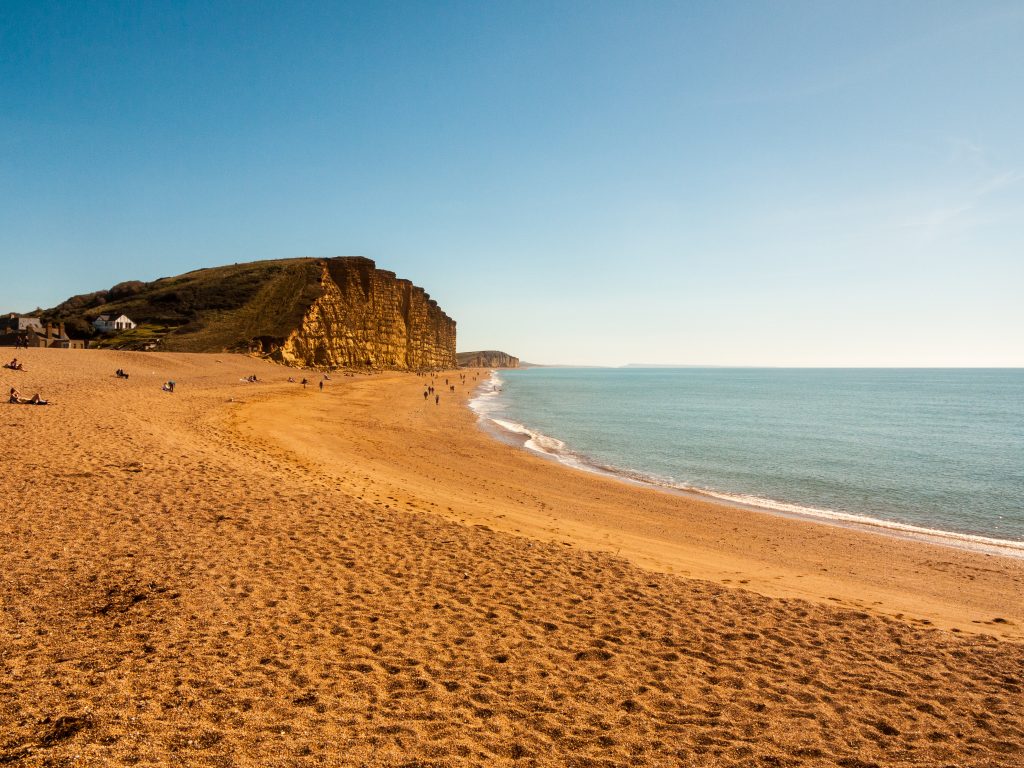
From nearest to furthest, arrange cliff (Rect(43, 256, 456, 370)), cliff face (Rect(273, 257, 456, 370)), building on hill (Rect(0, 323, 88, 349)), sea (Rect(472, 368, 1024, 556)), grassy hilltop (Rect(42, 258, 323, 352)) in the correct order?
sea (Rect(472, 368, 1024, 556)), building on hill (Rect(0, 323, 88, 349)), grassy hilltop (Rect(42, 258, 323, 352)), cliff (Rect(43, 256, 456, 370)), cliff face (Rect(273, 257, 456, 370))

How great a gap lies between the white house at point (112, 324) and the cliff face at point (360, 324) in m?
27.9

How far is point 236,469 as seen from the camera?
1476 centimetres

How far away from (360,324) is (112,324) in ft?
119

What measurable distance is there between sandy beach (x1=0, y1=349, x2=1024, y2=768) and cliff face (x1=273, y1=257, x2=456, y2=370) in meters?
63.0

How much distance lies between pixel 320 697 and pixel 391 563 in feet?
13.2

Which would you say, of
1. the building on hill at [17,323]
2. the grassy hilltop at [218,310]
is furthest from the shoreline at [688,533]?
the building on hill at [17,323]

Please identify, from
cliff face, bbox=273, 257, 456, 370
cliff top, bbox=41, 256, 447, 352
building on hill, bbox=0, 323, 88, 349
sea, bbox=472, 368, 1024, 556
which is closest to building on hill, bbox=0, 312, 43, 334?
building on hill, bbox=0, 323, 88, 349

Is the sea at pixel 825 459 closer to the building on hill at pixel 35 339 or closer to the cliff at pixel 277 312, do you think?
the cliff at pixel 277 312

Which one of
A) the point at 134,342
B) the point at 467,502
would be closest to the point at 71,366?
the point at 134,342

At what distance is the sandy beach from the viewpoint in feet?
16.4

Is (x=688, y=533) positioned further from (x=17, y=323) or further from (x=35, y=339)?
(x=17, y=323)

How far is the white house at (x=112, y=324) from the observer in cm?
7812

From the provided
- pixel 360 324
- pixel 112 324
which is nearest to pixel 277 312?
pixel 360 324

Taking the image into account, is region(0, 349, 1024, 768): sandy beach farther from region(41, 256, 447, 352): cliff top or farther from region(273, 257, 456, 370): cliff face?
region(273, 257, 456, 370): cliff face
